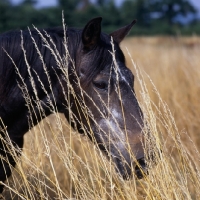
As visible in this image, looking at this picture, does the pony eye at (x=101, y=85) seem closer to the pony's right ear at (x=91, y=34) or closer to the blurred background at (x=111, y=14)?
the pony's right ear at (x=91, y=34)

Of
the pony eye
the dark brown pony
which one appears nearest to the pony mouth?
the dark brown pony

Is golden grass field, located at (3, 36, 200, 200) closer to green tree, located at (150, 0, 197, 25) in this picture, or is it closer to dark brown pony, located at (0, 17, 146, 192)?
dark brown pony, located at (0, 17, 146, 192)

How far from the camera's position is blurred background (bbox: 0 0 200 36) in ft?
94.1

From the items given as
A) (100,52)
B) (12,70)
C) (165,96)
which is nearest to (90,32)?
(100,52)

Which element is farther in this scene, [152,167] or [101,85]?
[101,85]

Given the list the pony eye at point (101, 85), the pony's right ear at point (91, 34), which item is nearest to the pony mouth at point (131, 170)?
the pony eye at point (101, 85)

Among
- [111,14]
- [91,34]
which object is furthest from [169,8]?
[91,34]

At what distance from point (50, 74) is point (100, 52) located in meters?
0.39

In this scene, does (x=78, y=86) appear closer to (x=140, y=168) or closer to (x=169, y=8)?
(x=140, y=168)

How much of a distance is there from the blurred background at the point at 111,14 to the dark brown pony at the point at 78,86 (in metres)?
24.2

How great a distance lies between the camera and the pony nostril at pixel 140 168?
2.69m

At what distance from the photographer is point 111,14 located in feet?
112

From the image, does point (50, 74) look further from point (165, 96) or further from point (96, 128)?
point (165, 96)

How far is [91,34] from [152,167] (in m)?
0.98
